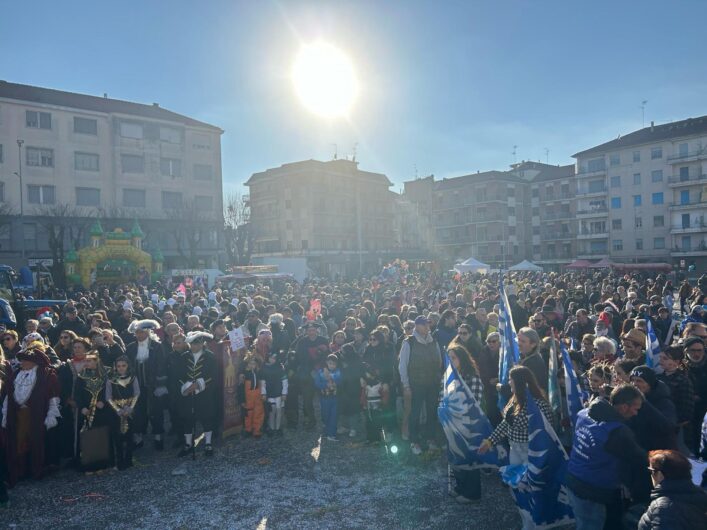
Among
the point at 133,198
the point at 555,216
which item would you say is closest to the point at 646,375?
the point at 133,198

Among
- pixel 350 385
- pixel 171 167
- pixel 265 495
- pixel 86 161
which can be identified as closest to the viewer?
pixel 265 495

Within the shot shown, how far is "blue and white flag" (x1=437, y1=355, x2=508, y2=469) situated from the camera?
579cm

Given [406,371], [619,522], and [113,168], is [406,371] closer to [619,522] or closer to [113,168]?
[619,522]

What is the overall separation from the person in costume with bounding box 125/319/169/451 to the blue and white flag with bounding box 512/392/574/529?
577cm

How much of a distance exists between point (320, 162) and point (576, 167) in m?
33.0

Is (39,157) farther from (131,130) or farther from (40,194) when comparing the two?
(131,130)

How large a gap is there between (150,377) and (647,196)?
64283mm

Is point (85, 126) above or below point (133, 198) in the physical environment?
above

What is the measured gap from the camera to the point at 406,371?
24.9ft

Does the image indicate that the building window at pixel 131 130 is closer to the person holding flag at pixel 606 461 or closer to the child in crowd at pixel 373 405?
the child in crowd at pixel 373 405

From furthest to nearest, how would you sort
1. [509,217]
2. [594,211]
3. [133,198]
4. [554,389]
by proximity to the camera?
1. [509,217]
2. [594,211]
3. [133,198]
4. [554,389]

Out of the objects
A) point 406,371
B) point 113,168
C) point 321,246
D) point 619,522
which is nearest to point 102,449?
point 406,371

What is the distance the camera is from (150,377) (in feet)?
27.4

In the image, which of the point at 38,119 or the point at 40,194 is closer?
the point at 40,194
